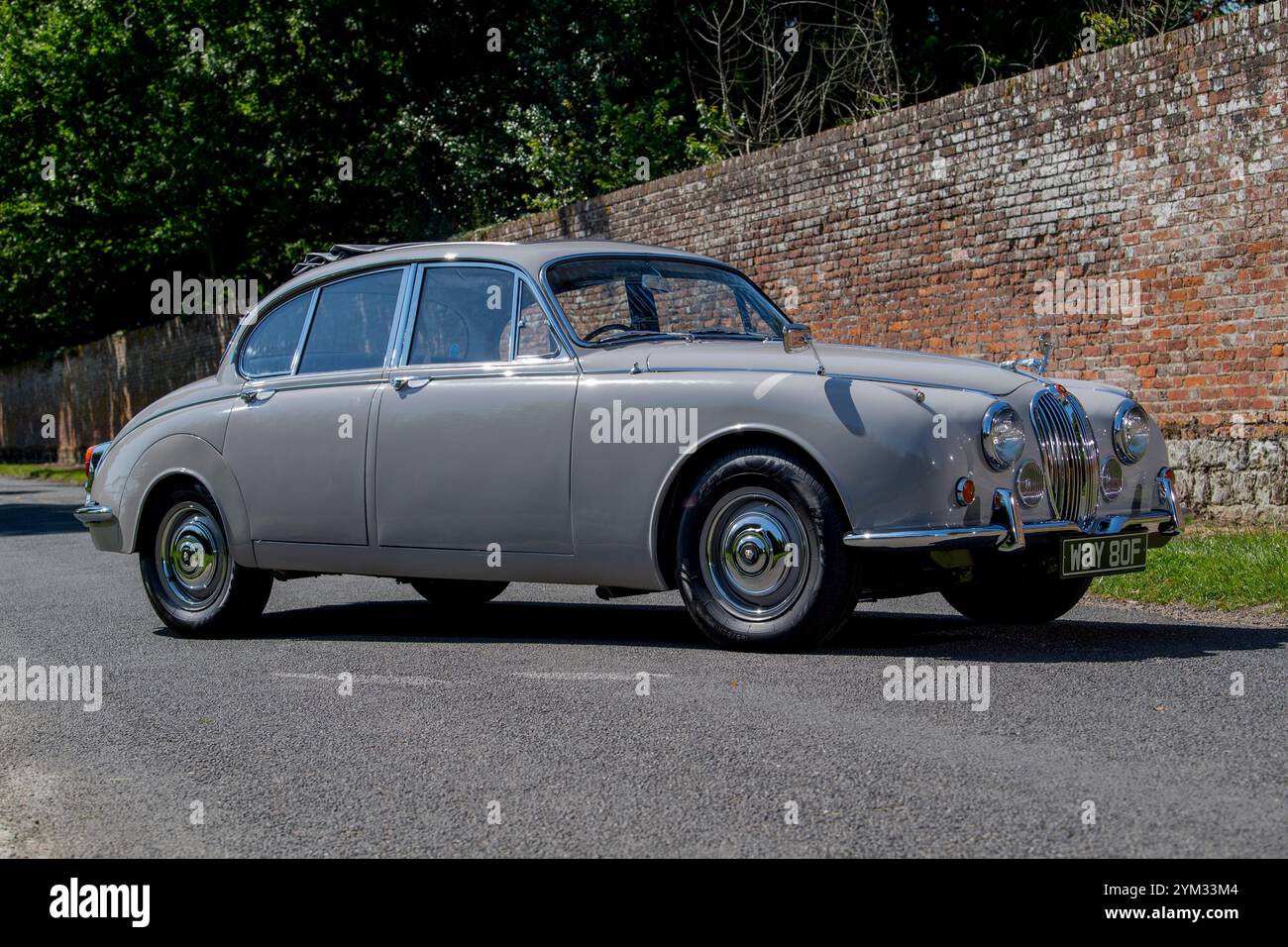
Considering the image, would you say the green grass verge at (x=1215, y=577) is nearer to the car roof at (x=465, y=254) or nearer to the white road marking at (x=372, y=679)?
the car roof at (x=465, y=254)

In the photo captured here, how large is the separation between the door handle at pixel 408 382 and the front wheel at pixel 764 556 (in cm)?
155

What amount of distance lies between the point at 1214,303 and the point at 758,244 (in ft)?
19.4

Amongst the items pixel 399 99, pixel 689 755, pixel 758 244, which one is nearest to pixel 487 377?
pixel 689 755

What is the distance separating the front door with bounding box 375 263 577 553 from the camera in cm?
636

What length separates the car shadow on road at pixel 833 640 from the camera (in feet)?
20.0

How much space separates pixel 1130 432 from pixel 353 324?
3723mm

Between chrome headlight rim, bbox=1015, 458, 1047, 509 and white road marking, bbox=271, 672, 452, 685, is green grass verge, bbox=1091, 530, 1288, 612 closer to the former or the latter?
chrome headlight rim, bbox=1015, 458, 1047, 509

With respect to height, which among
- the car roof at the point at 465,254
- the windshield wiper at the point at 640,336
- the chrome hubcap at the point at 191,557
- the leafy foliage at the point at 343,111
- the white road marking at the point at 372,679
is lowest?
the white road marking at the point at 372,679

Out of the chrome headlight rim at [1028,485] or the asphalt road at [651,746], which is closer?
the asphalt road at [651,746]

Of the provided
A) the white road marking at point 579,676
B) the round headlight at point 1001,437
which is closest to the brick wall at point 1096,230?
the round headlight at point 1001,437

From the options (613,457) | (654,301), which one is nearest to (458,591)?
(654,301)

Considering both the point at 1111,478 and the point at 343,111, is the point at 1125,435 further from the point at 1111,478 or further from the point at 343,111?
the point at 343,111

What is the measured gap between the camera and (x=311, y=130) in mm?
29359
